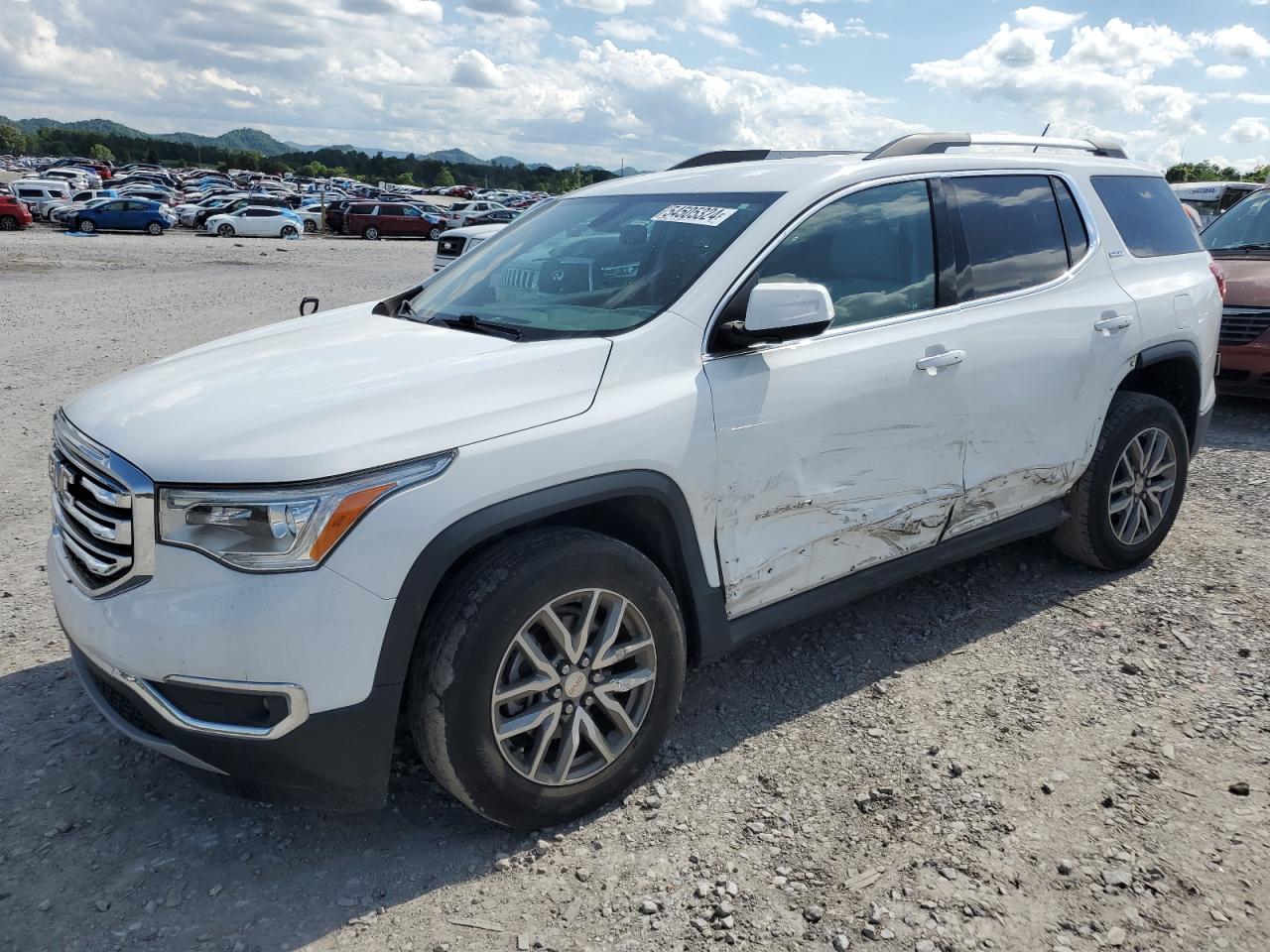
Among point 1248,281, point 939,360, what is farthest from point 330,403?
point 1248,281

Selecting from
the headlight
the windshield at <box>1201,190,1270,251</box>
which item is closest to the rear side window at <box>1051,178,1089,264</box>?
the headlight

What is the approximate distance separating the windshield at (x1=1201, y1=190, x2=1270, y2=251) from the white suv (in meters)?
6.06

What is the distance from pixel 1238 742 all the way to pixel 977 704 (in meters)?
0.85

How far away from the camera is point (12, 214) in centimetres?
3219

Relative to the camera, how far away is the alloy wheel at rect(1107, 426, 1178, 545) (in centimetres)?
460

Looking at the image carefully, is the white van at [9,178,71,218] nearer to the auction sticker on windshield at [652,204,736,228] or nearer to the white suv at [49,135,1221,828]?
the white suv at [49,135,1221,828]

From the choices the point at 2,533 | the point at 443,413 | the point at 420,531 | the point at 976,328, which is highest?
the point at 976,328

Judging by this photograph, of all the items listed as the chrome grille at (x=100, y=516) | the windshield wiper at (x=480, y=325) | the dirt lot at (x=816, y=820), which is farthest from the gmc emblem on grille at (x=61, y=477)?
the windshield wiper at (x=480, y=325)

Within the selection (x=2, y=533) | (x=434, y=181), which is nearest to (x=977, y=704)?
(x=2, y=533)

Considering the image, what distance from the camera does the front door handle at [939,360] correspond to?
3525mm

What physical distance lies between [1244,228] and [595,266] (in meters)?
8.46

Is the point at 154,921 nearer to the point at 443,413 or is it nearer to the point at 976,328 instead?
the point at 443,413

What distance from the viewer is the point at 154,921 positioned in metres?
2.53

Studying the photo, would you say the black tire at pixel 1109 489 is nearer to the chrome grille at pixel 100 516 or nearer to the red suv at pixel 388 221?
the chrome grille at pixel 100 516
